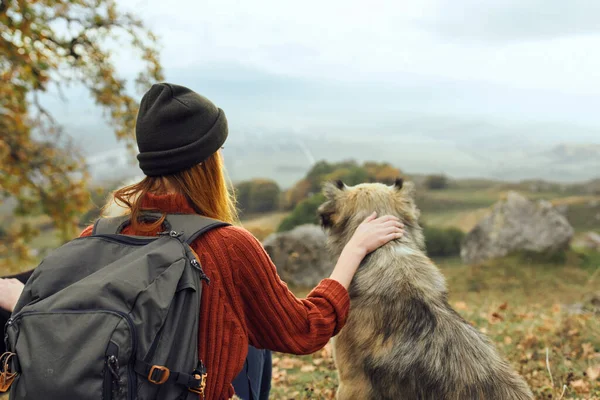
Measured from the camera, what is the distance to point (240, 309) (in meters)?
2.43

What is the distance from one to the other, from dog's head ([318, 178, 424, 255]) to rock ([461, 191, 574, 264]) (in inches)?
376

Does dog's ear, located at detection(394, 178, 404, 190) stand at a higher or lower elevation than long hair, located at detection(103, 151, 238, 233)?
lower

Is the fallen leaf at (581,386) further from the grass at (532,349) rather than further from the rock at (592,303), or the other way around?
the rock at (592,303)

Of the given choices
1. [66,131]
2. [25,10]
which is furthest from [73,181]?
[25,10]

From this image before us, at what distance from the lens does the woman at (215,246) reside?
2334 mm

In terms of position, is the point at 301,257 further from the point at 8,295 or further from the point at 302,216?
the point at 8,295

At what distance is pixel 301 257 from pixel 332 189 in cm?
751

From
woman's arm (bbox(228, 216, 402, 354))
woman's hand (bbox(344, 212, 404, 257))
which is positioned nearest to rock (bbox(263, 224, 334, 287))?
woman's hand (bbox(344, 212, 404, 257))

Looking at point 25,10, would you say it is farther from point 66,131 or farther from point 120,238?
point 120,238

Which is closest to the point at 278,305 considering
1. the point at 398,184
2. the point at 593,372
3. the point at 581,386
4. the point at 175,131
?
the point at 175,131

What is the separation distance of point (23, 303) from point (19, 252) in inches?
353

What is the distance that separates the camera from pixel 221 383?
2.35m

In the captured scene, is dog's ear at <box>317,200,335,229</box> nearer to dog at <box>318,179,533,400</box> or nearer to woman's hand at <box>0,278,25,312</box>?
dog at <box>318,179,533,400</box>

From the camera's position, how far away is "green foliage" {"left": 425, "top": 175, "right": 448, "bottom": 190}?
17094 millimetres
